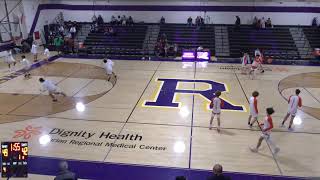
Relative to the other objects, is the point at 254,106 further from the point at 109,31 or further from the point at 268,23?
the point at 109,31

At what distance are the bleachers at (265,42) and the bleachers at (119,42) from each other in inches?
311

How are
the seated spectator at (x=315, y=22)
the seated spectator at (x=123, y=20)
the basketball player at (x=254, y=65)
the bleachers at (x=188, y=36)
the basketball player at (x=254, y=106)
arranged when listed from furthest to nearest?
the seated spectator at (x=123, y=20), the seated spectator at (x=315, y=22), the bleachers at (x=188, y=36), the basketball player at (x=254, y=65), the basketball player at (x=254, y=106)

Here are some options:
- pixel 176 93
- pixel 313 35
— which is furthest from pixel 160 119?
pixel 313 35

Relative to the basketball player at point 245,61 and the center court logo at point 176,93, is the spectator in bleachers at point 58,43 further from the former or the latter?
the basketball player at point 245,61

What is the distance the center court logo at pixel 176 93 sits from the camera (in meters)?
12.5

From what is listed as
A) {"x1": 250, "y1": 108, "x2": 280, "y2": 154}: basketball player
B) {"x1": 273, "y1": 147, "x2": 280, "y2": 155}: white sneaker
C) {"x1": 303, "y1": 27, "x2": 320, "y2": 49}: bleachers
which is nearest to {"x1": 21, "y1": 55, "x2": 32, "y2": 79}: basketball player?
{"x1": 250, "y1": 108, "x2": 280, "y2": 154}: basketball player

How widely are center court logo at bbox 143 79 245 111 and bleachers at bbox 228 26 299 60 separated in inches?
350

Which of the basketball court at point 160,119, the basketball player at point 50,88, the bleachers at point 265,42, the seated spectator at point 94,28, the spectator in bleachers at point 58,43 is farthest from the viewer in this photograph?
the seated spectator at point 94,28

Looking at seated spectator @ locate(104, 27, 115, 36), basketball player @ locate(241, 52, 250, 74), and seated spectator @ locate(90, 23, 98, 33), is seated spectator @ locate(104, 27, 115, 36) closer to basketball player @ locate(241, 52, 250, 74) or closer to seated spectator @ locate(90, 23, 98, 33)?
seated spectator @ locate(90, 23, 98, 33)

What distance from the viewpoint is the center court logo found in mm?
12539

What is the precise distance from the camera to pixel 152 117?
1126 cm

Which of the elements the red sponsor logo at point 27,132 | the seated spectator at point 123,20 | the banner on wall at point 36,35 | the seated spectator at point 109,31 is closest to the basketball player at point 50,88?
the red sponsor logo at point 27,132

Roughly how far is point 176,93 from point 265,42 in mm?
13822

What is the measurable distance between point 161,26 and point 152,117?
17431 millimetres
